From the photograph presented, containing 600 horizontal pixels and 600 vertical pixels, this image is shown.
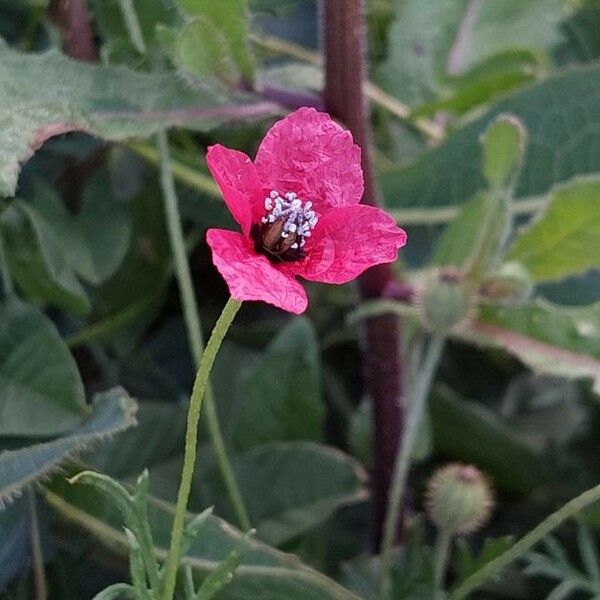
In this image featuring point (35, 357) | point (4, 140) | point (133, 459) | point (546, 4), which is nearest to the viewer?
point (4, 140)

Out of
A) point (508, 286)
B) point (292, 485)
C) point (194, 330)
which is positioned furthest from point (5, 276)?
point (508, 286)

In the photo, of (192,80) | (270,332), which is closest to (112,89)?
(192,80)

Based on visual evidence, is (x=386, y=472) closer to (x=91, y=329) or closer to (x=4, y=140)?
(x=91, y=329)

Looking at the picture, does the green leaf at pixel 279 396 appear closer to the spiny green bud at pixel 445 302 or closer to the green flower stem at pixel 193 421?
the spiny green bud at pixel 445 302

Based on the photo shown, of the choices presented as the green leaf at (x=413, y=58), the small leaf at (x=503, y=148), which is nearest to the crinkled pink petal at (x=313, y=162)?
the small leaf at (x=503, y=148)

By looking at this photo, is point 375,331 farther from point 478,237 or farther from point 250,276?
point 250,276

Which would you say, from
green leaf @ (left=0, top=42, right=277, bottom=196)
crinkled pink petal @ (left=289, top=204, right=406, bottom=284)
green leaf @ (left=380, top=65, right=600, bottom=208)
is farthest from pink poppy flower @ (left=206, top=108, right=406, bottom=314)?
green leaf @ (left=380, top=65, right=600, bottom=208)
